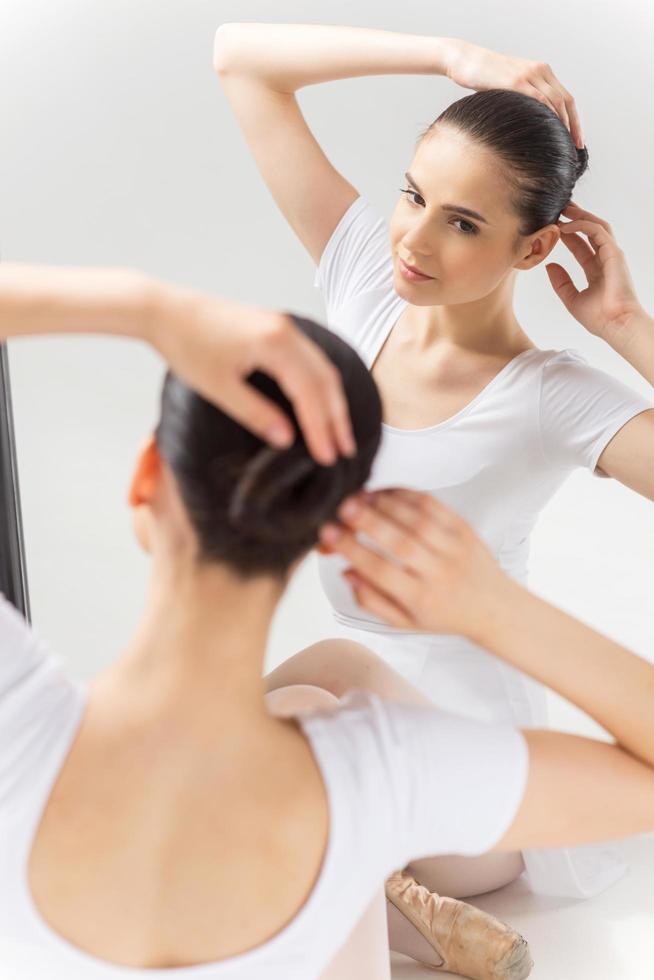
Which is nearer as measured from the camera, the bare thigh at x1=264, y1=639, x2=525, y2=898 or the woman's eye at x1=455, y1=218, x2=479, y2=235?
the bare thigh at x1=264, y1=639, x2=525, y2=898

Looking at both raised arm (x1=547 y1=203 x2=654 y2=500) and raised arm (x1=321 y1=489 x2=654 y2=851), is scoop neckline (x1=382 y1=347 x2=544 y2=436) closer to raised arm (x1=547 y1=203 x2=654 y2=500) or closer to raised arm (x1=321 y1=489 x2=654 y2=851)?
raised arm (x1=547 y1=203 x2=654 y2=500)

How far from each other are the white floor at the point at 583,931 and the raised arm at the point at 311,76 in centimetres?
99

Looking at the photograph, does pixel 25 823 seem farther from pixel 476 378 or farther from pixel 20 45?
pixel 20 45

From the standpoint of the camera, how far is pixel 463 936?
5.44 feet

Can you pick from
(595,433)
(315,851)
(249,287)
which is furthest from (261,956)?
(249,287)

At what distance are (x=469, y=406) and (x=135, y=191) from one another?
1.38 metres

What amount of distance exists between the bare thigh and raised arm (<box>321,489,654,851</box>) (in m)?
0.33

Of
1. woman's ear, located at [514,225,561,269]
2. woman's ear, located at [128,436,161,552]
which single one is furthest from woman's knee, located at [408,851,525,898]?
woman's ear, located at [128,436,161,552]

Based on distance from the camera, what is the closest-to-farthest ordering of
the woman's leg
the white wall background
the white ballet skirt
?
the woman's leg → the white ballet skirt → the white wall background

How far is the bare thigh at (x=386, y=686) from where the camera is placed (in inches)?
57.0

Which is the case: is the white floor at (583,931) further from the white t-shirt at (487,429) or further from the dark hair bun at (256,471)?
the dark hair bun at (256,471)

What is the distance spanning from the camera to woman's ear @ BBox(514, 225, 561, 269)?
1646 millimetres

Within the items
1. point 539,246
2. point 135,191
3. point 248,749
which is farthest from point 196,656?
point 135,191

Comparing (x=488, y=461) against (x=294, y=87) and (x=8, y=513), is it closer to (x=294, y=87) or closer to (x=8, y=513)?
(x=294, y=87)
